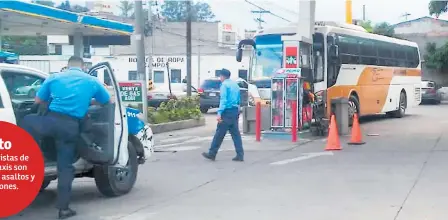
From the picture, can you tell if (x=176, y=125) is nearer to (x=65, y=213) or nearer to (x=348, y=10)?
(x=65, y=213)

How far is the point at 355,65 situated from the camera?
22484 mm

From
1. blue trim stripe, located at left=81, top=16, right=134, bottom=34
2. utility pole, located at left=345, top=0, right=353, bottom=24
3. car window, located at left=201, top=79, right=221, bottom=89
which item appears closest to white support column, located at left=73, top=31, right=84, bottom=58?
blue trim stripe, located at left=81, top=16, right=134, bottom=34

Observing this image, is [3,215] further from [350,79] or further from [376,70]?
[376,70]

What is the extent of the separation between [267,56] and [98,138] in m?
12.5

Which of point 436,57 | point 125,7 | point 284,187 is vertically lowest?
point 284,187

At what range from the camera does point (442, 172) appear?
11234mm

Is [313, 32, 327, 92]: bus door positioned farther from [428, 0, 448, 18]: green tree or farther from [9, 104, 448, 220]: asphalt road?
A: [428, 0, 448, 18]: green tree

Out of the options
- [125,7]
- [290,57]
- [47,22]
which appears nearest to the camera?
[290,57]

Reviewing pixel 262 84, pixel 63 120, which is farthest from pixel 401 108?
pixel 63 120

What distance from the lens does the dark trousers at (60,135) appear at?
26.0ft

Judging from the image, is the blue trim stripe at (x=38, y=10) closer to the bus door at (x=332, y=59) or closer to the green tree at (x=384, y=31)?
the bus door at (x=332, y=59)

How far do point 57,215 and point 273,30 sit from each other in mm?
13529

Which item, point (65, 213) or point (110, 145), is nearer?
point (65, 213)

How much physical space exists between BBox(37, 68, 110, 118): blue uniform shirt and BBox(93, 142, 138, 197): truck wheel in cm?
115
